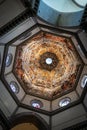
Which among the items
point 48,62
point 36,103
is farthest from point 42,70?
point 36,103

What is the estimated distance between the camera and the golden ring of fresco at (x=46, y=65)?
2155 centimetres

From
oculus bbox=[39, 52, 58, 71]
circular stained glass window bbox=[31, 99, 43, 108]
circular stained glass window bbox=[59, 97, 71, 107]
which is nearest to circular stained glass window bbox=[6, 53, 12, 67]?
circular stained glass window bbox=[31, 99, 43, 108]

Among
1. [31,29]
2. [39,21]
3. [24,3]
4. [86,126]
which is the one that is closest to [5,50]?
[31,29]

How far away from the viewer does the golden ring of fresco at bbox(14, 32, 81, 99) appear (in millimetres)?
21550

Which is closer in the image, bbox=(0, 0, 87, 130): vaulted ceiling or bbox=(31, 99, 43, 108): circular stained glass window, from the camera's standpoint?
bbox=(0, 0, 87, 130): vaulted ceiling

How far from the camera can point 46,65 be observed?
23.9 metres

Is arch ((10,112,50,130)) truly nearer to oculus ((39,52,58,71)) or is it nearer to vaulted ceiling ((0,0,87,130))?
vaulted ceiling ((0,0,87,130))

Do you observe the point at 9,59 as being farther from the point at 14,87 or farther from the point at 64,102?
the point at 64,102

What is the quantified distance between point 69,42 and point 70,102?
3.99 m

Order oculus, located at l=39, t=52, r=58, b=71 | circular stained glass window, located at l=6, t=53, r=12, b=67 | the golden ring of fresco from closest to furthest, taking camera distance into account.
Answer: circular stained glass window, located at l=6, t=53, r=12, b=67 < the golden ring of fresco < oculus, located at l=39, t=52, r=58, b=71

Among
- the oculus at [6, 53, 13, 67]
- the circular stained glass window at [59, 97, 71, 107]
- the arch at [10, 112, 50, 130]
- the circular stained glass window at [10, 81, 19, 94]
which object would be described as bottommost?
the circular stained glass window at [59, 97, 71, 107]

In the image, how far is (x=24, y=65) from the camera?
74.6 ft

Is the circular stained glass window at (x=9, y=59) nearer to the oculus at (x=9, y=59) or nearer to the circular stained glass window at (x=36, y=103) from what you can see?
the oculus at (x=9, y=59)

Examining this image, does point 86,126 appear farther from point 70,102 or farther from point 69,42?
point 69,42
